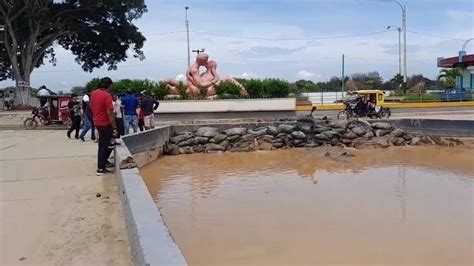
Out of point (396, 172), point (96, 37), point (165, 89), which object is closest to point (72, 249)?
point (396, 172)

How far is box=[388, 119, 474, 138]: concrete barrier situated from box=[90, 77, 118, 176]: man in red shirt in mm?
13616

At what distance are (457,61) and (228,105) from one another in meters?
25.4

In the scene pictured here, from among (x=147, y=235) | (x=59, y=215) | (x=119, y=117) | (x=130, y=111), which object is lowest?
(x=59, y=215)

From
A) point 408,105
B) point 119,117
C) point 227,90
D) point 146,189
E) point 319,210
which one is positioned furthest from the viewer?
point 408,105

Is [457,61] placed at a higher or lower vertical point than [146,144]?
higher

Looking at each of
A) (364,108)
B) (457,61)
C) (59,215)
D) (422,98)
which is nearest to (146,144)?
(59,215)

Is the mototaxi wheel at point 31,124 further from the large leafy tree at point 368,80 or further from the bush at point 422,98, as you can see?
the large leafy tree at point 368,80

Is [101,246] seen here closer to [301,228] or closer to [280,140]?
[301,228]

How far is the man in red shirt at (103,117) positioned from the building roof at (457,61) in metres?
37.4

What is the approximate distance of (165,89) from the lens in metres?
25.9

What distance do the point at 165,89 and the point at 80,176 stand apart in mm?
17942

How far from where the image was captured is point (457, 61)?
40.7m

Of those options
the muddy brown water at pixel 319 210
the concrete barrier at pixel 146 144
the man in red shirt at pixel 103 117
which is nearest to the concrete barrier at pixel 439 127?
the muddy brown water at pixel 319 210

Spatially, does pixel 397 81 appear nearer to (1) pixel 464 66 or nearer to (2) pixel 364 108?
(1) pixel 464 66
